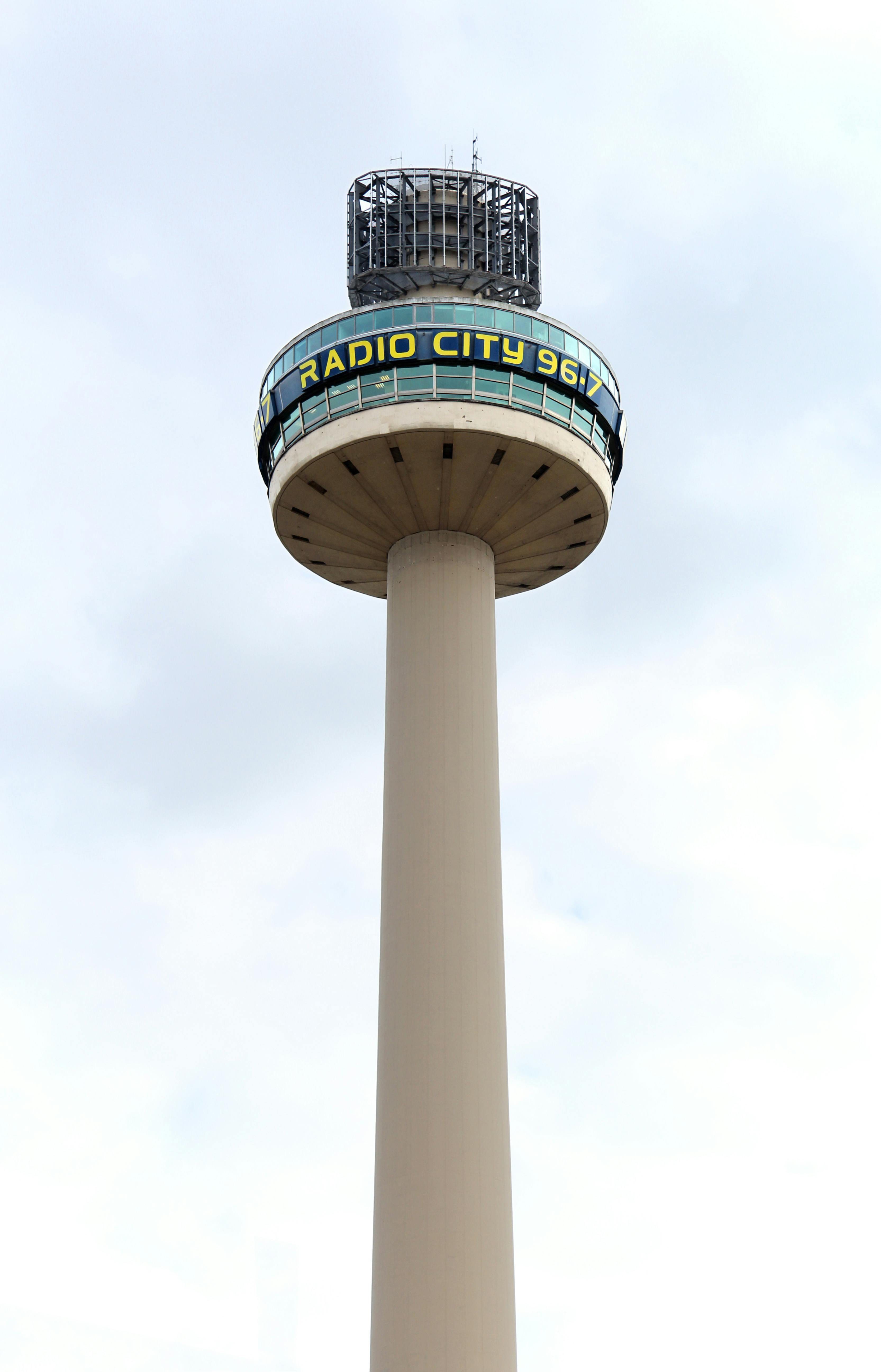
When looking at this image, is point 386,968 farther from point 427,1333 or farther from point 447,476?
point 447,476

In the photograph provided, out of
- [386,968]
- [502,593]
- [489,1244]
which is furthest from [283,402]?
[489,1244]

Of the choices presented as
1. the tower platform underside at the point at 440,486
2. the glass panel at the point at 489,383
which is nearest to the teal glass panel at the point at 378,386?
the tower platform underside at the point at 440,486

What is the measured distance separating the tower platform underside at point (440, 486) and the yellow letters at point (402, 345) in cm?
203

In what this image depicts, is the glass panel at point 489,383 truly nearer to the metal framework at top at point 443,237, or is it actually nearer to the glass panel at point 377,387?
the glass panel at point 377,387

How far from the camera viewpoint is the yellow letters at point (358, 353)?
4856 centimetres

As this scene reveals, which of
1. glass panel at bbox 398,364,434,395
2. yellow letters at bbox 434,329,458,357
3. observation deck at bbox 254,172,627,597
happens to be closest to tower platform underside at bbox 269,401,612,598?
observation deck at bbox 254,172,627,597

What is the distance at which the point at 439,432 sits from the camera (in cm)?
4706

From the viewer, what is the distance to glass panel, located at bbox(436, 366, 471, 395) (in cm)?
4769

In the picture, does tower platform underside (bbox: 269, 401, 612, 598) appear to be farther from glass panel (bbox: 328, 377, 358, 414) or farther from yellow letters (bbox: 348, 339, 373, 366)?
yellow letters (bbox: 348, 339, 373, 366)

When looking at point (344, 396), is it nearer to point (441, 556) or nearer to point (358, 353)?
point (358, 353)

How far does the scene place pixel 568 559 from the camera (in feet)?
177

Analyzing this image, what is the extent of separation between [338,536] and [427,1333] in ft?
86.2

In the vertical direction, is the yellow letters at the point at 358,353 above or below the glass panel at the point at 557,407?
above

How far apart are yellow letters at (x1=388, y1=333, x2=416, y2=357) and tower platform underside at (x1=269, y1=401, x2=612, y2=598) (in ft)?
6.68
